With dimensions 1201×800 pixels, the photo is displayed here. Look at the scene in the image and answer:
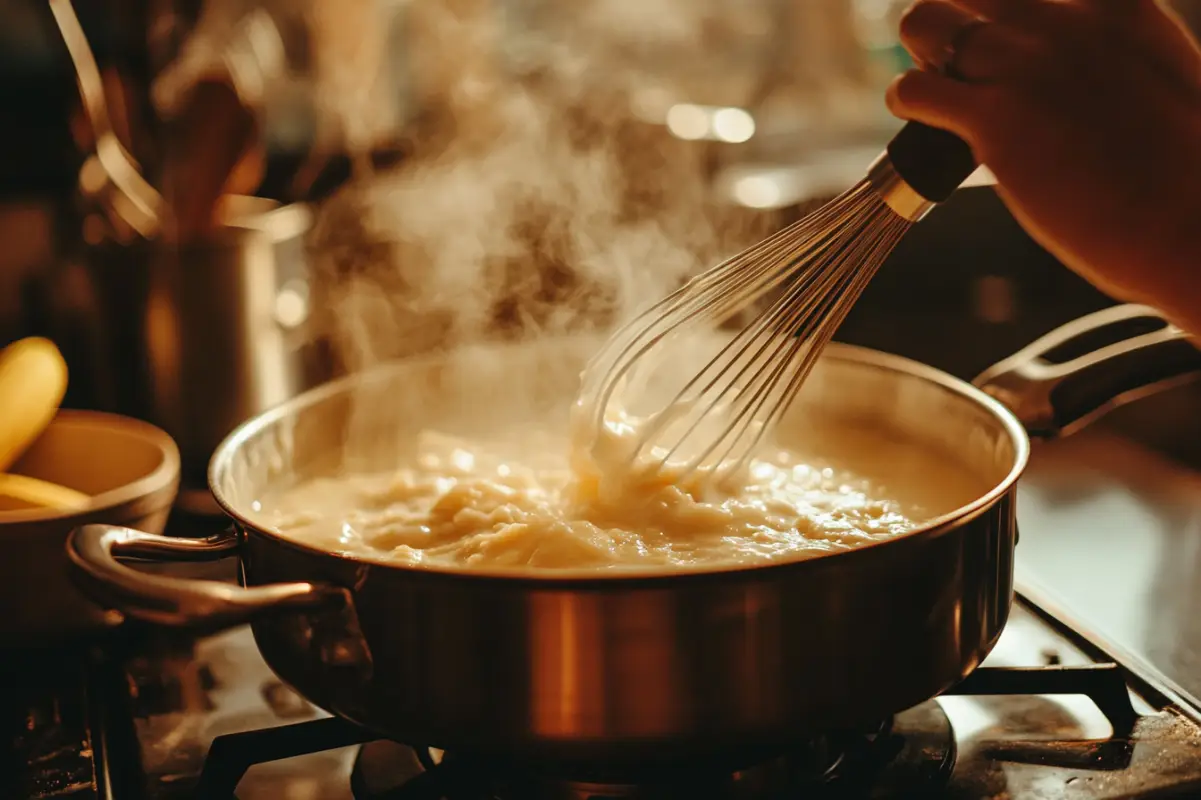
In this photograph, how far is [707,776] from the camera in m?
0.53

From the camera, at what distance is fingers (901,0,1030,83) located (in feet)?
1.77

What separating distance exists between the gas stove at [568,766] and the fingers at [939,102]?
0.30 m

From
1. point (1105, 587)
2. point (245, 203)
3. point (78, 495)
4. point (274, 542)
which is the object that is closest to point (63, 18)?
point (245, 203)

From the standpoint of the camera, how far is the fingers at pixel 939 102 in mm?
531

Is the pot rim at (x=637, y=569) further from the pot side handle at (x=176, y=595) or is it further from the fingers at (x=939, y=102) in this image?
the fingers at (x=939, y=102)

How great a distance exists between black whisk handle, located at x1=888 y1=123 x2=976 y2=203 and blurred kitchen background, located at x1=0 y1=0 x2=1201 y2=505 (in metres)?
0.48

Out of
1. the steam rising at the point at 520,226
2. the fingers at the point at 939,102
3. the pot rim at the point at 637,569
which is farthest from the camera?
the steam rising at the point at 520,226

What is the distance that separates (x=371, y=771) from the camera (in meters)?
0.57

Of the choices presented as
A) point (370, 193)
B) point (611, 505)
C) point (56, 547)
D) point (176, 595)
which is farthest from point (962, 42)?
point (370, 193)

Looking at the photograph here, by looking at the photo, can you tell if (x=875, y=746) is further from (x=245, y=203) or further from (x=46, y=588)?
(x=245, y=203)

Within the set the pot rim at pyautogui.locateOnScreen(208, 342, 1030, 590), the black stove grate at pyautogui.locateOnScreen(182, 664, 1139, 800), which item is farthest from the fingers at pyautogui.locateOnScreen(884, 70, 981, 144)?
the black stove grate at pyautogui.locateOnScreen(182, 664, 1139, 800)

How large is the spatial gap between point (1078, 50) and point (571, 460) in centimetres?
36

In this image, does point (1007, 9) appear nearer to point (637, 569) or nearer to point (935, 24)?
point (935, 24)

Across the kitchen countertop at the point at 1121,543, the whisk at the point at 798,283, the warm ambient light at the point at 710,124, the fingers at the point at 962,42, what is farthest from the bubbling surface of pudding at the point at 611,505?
the warm ambient light at the point at 710,124
